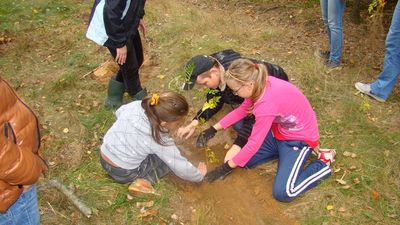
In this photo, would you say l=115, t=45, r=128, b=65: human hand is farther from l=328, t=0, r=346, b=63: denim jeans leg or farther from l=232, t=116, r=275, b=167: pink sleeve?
l=328, t=0, r=346, b=63: denim jeans leg

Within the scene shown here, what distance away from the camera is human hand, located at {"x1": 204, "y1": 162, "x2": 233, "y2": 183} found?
3705mm

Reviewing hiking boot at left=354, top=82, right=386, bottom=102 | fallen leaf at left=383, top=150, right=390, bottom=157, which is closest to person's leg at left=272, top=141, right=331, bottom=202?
fallen leaf at left=383, top=150, right=390, bottom=157

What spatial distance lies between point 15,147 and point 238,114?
2398 mm

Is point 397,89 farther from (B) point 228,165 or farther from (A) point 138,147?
(A) point 138,147

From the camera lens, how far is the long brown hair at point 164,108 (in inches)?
121

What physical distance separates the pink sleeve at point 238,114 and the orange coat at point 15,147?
7.13ft

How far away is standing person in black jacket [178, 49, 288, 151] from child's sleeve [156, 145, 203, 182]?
537mm

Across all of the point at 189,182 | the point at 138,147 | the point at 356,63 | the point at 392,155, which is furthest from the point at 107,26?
the point at 356,63

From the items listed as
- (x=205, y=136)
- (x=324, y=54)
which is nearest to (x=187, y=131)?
(x=205, y=136)

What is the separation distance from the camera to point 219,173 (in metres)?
3.72

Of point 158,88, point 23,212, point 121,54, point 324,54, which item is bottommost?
point 158,88

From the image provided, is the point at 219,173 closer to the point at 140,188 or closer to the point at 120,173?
the point at 140,188

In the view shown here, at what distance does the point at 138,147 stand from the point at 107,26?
1166 millimetres

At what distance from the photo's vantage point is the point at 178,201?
3.57 m
